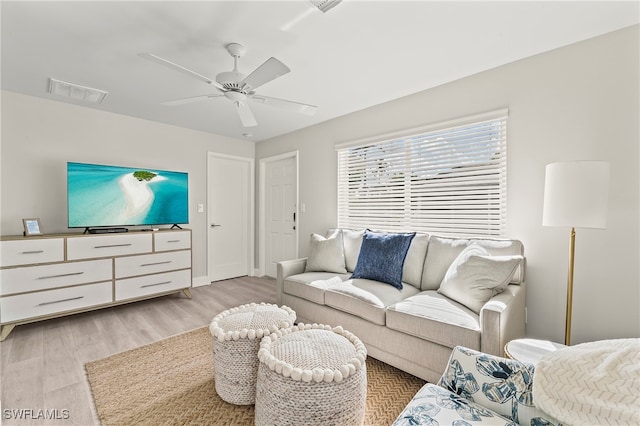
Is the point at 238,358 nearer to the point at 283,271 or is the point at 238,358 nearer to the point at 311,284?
the point at 311,284

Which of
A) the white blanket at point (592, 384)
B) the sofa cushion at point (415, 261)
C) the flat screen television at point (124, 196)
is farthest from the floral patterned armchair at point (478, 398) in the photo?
the flat screen television at point (124, 196)

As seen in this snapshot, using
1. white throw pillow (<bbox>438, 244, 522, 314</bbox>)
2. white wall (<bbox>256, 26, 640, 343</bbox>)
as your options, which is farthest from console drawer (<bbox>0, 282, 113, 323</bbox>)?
white wall (<bbox>256, 26, 640, 343</bbox>)

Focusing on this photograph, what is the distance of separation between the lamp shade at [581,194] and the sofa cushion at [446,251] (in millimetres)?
535

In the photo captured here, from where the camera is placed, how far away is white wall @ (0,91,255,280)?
116 inches

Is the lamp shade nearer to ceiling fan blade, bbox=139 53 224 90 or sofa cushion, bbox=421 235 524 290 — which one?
sofa cushion, bbox=421 235 524 290

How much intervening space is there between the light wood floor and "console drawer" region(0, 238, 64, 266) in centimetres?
69

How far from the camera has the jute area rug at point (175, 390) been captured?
1621mm

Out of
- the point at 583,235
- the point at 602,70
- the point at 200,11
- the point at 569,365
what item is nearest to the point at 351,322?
the point at 569,365

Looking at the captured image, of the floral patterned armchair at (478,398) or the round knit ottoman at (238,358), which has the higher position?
the floral patterned armchair at (478,398)

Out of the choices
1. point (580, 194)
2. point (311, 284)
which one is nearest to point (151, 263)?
point (311, 284)

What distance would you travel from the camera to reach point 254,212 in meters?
5.05

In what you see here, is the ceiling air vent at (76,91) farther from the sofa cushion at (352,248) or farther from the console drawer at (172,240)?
the sofa cushion at (352,248)

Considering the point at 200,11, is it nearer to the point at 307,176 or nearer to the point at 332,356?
the point at 332,356

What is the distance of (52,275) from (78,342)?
0.76m
